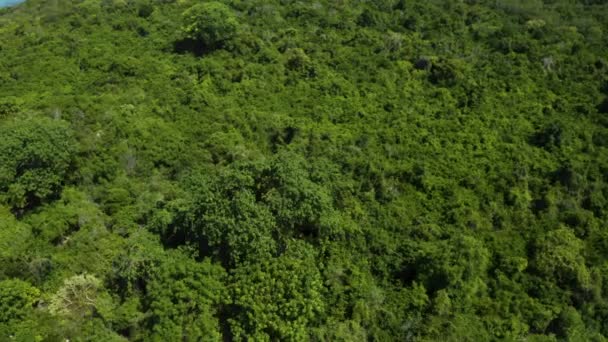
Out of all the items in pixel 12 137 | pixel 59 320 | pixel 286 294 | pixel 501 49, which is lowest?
pixel 59 320

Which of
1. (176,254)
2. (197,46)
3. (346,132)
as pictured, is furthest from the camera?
(197,46)

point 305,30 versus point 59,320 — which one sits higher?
A: point 305,30

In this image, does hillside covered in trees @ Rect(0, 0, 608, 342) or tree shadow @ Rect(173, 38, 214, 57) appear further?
tree shadow @ Rect(173, 38, 214, 57)

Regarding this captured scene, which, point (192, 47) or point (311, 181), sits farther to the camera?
point (192, 47)

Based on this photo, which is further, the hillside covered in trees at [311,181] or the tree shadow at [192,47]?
the tree shadow at [192,47]

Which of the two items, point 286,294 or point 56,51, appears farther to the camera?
point 56,51

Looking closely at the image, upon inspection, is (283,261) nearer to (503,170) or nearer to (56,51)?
(503,170)

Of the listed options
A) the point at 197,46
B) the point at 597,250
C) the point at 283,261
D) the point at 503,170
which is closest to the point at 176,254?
the point at 283,261

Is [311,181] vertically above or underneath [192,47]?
underneath
